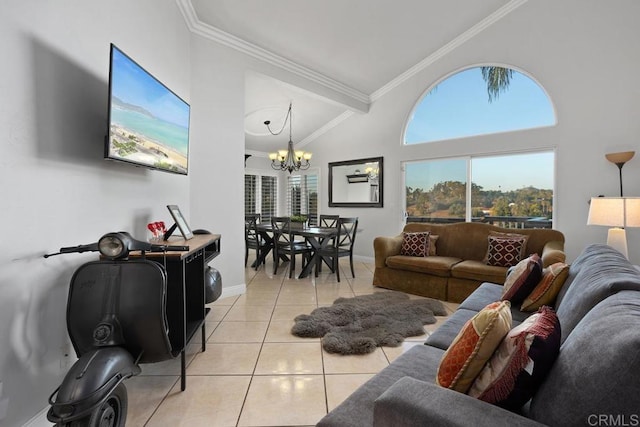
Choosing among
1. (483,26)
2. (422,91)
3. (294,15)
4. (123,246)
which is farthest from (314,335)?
(483,26)

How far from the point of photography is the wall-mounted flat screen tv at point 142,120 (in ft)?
5.89

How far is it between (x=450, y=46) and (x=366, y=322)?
4.28m

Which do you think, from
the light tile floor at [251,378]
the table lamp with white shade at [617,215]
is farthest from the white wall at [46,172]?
the table lamp with white shade at [617,215]

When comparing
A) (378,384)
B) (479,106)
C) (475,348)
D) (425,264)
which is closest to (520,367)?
(475,348)

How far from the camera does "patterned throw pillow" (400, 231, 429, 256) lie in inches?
161

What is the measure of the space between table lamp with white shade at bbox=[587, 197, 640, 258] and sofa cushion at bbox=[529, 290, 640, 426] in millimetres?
2699

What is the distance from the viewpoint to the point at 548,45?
12.9ft

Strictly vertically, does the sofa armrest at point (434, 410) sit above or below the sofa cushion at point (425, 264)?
above

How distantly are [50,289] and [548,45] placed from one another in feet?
18.1

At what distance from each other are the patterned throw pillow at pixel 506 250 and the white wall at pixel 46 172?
369 cm

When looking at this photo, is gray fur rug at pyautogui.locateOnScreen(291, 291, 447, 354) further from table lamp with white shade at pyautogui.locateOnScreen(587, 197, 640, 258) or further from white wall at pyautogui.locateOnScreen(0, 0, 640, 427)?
table lamp with white shade at pyautogui.locateOnScreen(587, 197, 640, 258)

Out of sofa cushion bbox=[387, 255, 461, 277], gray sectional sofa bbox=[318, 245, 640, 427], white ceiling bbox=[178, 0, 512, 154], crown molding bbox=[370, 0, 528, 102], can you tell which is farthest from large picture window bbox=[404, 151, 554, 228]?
gray sectional sofa bbox=[318, 245, 640, 427]

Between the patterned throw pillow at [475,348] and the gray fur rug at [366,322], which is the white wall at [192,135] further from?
the patterned throw pillow at [475,348]

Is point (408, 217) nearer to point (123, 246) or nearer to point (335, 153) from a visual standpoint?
point (335, 153)
